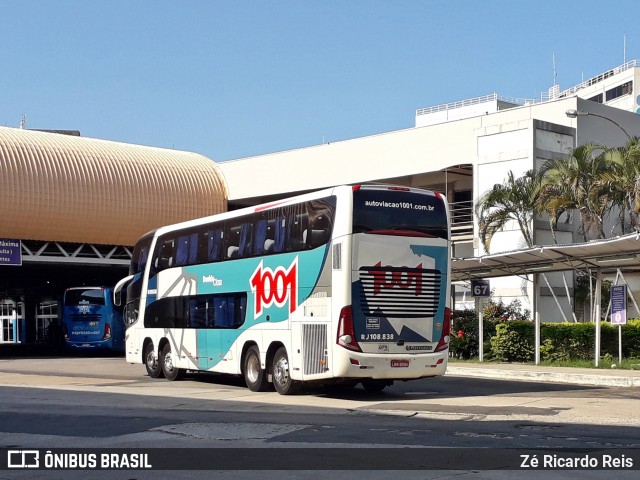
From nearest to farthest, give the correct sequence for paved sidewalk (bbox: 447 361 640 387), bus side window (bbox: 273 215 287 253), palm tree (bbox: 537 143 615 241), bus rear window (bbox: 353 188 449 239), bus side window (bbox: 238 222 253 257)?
bus rear window (bbox: 353 188 449 239) < bus side window (bbox: 273 215 287 253) < bus side window (bbox: 238 222 253 257) < paved sidewalk (bbox: 447 361 640 387) < palm tree (bbox: 537 143 615 241)

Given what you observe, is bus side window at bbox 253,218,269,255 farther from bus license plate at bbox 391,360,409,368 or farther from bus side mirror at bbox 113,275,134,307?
bus side mirror at bbox 113,275,134,307

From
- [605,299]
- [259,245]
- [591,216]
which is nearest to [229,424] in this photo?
[259,245]

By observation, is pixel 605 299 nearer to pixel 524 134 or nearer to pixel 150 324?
pixel 524 134

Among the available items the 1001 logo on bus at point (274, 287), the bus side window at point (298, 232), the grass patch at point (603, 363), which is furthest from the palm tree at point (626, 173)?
the bus side window at point (298, 232)

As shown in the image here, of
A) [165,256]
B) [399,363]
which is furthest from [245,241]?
[399,363]

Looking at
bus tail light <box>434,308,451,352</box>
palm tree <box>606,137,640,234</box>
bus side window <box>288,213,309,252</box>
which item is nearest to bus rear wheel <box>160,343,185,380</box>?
bus side window <box>288,213,309,252</box>

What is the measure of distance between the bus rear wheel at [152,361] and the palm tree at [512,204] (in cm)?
1647

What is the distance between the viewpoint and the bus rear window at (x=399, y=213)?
1886 centimetres

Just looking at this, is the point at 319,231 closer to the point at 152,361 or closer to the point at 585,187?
the point at 152,361

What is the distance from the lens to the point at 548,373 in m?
25.6

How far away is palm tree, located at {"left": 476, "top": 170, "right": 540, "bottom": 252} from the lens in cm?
3816

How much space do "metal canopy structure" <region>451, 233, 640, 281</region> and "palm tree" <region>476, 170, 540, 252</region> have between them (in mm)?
6245

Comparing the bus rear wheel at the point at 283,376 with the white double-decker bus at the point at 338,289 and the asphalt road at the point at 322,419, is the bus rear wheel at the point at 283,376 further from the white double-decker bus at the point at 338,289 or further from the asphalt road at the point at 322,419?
the asphalt road at the point at 322,419

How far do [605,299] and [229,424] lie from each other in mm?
29216
